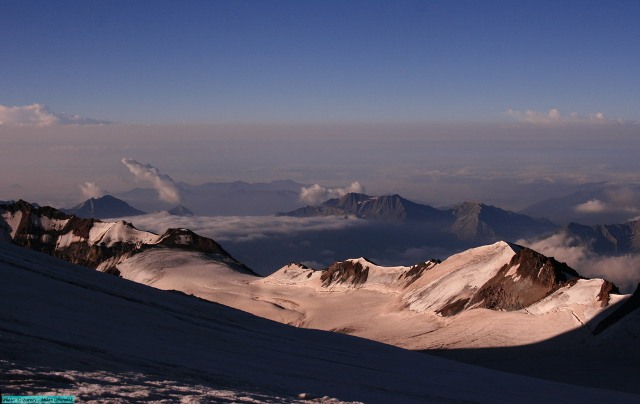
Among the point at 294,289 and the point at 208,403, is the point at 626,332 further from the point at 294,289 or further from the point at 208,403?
the point at 294,289

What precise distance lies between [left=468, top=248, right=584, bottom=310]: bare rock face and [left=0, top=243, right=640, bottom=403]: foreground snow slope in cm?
3811

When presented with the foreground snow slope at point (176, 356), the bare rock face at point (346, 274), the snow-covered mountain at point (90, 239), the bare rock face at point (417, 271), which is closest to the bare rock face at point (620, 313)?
the foreground snow slope at point (176, 356)

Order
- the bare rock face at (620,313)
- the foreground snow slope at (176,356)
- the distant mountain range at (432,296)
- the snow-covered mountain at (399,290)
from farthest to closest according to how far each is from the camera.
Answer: the snow-covered mountain at (399,290) → the distant mountain range at (432,296) → the bare rock face at (620,313) → the foreground snow slope at (176,356)

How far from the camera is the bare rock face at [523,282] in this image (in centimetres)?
7681

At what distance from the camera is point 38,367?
15.9 metres

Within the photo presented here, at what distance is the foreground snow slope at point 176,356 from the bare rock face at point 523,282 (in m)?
38.1

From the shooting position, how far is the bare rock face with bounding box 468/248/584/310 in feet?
252

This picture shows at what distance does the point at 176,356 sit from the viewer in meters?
23.0

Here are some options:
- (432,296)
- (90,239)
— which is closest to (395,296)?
(432,296)

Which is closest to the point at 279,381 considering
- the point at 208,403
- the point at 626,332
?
the point at 208,403

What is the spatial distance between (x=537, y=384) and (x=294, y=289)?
86.3m

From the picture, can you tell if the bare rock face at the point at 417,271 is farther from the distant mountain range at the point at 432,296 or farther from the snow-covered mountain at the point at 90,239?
the snow-covered mountain at the point at 90,239

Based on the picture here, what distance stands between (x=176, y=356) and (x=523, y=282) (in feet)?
208

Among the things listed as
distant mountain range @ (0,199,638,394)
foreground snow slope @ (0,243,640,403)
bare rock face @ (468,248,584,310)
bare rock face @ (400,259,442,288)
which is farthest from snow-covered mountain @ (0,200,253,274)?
foreground snow slope @ (0,243,640,403)
